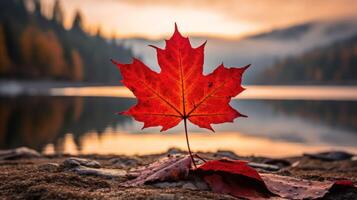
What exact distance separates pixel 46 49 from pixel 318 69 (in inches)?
3446

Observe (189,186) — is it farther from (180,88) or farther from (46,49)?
(46,49)

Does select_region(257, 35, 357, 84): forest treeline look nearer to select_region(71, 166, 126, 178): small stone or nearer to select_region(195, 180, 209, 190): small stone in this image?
select_region(71, 166, 126, 178): small stone

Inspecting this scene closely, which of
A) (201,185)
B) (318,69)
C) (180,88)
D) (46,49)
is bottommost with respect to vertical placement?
(201,185)

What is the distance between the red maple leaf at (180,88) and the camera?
2939 mm

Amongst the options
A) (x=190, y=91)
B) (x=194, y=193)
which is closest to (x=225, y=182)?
(x=194, y=193)

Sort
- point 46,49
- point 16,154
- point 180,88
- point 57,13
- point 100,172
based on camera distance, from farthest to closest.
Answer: point 57,13
point 46,49
point 16,154
point 100,172
point 180,88

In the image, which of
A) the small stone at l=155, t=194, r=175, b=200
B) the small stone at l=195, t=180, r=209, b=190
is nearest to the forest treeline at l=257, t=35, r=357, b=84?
the small stone at l=195, t=180, r=209, b=190

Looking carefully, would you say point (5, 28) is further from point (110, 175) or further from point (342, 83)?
point (342, 83)

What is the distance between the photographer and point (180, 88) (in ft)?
10.0

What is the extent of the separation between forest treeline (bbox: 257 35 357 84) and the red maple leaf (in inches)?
5283

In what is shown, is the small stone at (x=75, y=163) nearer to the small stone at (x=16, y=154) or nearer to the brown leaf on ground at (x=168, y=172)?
the brown leaf on ground at (x=168, y=172)

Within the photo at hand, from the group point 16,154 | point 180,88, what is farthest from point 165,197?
point 16,154

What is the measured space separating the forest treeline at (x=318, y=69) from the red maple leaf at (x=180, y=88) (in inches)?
5283

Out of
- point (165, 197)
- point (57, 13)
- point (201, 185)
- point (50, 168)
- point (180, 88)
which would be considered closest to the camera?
point (165, 197)
